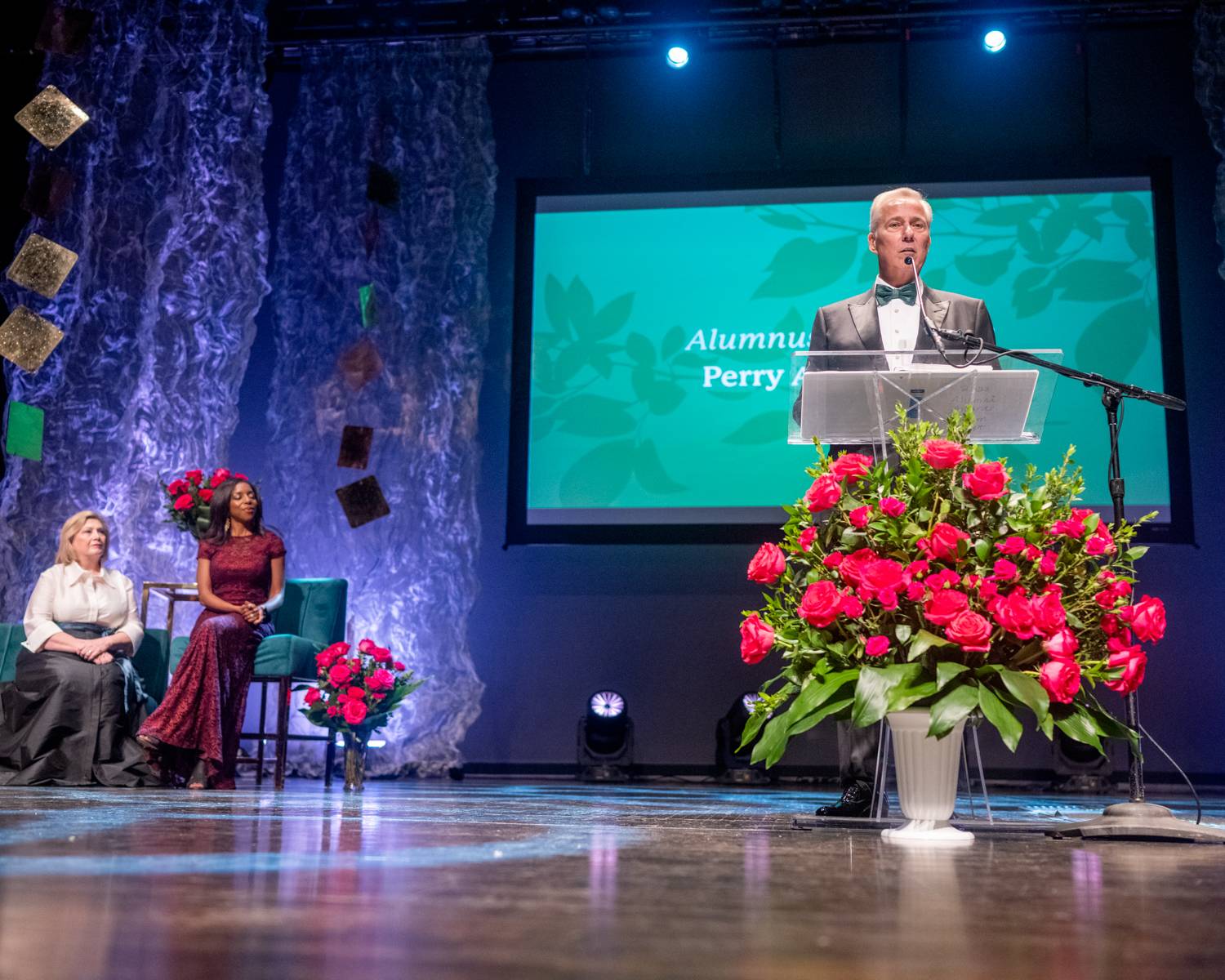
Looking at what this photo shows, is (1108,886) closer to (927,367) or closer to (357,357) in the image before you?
(927,367)

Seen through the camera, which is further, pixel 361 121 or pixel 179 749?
pixel 361 121

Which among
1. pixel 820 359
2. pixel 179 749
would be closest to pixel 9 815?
pixel 820 359

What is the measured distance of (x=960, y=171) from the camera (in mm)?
5918

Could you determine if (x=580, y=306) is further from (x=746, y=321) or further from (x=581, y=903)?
(x=581, y=903)

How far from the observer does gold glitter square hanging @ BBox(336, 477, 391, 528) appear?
235 inches

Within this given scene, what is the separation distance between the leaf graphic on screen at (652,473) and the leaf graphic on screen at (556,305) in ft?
2.36

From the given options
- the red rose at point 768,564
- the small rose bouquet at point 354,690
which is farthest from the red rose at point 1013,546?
the small rose bouquet at point 354,690

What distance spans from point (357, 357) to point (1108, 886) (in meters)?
5.11

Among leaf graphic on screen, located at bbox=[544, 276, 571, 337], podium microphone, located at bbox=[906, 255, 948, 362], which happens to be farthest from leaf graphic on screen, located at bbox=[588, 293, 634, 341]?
podium microphone, located at bbox=[906, 255, 948, 362]

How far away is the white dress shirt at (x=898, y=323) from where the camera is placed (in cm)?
292

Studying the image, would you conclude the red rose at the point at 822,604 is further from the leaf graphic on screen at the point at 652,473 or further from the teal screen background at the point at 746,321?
the leaf graphic on screen at the point at 652,473

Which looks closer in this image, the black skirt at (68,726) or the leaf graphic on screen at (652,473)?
the black skirt at (68,726)

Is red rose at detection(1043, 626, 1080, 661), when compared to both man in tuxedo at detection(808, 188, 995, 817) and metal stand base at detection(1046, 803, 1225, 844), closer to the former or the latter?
metal stand base at detection(1046, 803, 1225, 844)

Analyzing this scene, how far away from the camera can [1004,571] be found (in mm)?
1977
